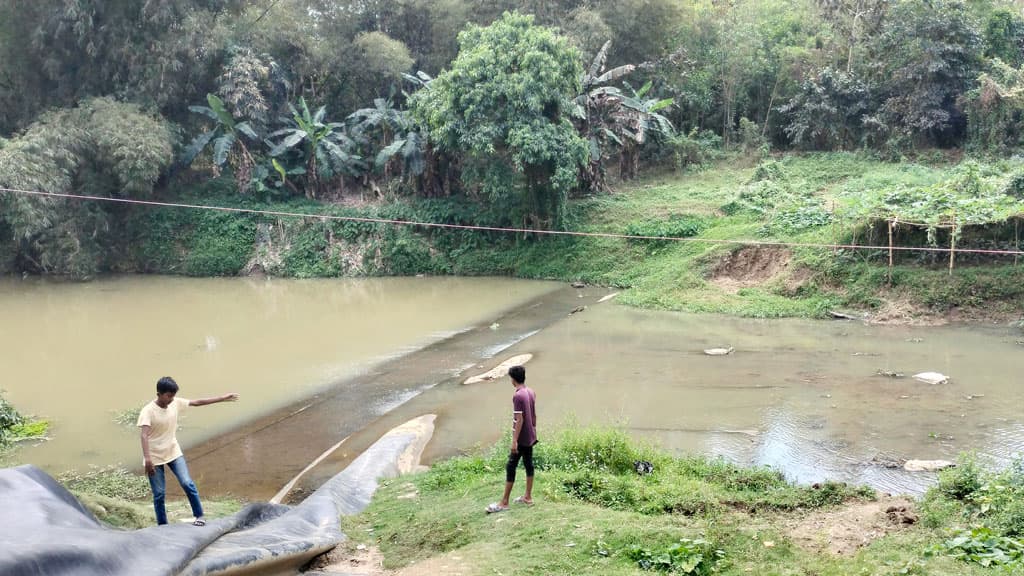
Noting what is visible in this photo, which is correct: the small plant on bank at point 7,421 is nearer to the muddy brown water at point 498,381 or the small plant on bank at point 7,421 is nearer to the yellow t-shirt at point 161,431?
the muddy brown water at point 498,381

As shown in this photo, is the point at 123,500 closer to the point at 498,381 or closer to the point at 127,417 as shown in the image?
the point at 127,417

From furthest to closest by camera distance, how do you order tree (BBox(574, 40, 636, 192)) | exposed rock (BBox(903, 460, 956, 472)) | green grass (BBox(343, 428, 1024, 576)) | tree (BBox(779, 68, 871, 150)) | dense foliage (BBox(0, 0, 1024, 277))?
1. tree (BBox(779, 68, 871, 150))
2. tree (BBox(574, 40, 636, 192))
3. dense foliage (BBox(0, 0, 1024, 277))
4. exposed rock (BBox(903, 460, 956, 472))
5. green grass (BBox(343, 428, 1024, 576))

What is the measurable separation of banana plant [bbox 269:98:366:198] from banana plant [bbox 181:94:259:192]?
0.94 meters

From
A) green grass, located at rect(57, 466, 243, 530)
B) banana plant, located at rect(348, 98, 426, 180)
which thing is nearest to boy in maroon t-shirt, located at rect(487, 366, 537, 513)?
green grass, located at rect(57, 466, 243, 530)

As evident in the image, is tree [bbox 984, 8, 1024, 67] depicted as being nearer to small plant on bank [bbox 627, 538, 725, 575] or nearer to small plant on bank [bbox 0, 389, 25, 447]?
small plant on bank [bbox 627, 538, 725, 575]

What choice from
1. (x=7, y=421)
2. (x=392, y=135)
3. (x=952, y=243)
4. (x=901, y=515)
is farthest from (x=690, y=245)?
(x=7, y=421)

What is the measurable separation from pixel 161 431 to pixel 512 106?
632 inches

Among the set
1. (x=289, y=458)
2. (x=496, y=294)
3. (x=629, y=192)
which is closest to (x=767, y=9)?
(x=629, y=192)

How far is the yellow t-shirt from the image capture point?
5.84 metres

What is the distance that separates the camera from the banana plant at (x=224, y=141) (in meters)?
24.2

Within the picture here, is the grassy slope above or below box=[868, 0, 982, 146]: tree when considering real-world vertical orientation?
below

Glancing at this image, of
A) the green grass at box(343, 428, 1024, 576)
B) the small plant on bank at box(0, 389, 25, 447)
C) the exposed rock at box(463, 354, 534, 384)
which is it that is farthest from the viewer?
the exposed rock at box(463, 354, 534, 384)

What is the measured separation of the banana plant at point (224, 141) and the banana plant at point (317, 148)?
3.08 feet

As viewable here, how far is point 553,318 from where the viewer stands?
1752 cm
